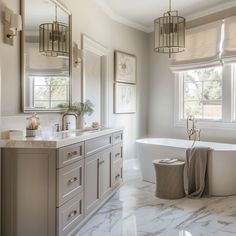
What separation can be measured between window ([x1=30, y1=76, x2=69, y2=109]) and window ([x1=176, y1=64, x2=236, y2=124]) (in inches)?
102

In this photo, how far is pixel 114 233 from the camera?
2.71 m

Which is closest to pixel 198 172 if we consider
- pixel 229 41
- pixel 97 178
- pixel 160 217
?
pixel 160 217

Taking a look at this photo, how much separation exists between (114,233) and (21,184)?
3.29 ft

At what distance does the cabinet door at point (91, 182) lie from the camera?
2.79 m

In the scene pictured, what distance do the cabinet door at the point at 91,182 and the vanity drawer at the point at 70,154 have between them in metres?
0.17

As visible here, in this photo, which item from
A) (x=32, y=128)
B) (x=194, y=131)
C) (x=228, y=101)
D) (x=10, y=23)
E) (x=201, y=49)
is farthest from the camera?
(x=194, y=131)

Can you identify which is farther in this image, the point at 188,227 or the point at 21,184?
the point at 188,227

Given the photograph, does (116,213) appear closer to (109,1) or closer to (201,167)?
(201,167)

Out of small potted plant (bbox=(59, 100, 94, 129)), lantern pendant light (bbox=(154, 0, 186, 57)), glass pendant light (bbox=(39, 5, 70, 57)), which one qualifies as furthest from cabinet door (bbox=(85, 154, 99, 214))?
lantern pendant light (bbox=(154, 0, 186, 57))

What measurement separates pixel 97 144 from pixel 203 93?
275 cm

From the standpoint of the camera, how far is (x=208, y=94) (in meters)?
5.01

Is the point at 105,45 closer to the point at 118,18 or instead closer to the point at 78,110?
the point at 118,18

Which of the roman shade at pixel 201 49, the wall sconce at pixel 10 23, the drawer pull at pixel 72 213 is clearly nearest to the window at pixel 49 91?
the wall sconce at pixel 10 23

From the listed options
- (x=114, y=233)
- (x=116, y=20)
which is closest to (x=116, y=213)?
(x=114, y=233)
